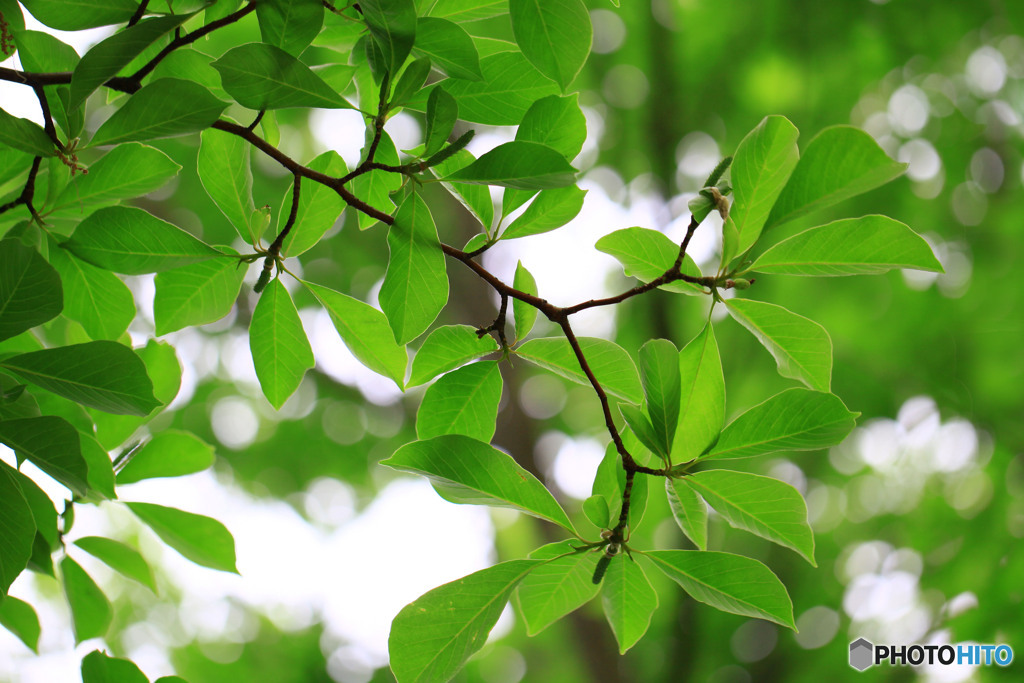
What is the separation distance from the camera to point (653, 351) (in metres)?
0.44

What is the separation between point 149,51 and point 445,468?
412 millimetres

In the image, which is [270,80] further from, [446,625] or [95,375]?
[446,625]

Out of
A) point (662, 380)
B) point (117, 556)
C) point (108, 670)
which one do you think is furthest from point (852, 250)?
point (117, 556)

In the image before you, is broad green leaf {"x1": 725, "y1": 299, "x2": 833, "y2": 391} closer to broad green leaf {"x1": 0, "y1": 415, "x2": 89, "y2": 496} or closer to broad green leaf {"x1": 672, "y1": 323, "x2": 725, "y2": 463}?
broad green leaf {"x1": 672, "y1": 323, "x2": 725, "y2": 463}

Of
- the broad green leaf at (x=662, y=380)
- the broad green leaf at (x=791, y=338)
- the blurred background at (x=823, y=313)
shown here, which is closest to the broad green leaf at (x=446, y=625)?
the broad green leaf at (x=662, y=380)

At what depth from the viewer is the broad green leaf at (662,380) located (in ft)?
1.44

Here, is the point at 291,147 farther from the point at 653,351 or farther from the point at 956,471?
the point at 956,471

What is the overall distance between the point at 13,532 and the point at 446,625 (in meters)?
0.28

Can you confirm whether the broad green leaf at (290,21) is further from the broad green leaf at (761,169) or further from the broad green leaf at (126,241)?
the broad green leaf at (761,169)

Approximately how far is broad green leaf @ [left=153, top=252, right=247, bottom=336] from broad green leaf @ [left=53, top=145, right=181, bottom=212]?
2.8 inches

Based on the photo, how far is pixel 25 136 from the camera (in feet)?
1.30

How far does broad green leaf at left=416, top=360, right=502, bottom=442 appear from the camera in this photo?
1.69 feet

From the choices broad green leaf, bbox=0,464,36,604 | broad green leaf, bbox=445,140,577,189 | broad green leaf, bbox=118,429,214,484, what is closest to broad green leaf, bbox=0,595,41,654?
broad green leaf, bbox=118,429,214,484

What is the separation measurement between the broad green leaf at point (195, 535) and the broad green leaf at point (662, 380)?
1.46ft
